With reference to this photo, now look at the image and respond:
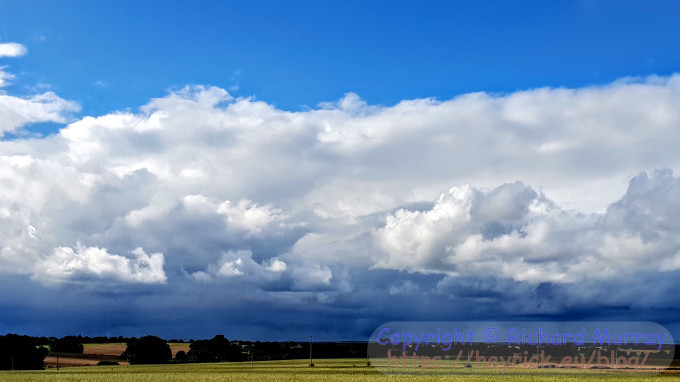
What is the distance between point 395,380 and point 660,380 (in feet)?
136

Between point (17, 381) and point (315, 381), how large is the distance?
1880 inches

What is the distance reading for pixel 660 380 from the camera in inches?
3937

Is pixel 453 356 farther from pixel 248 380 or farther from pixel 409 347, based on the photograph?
pixel 248 380

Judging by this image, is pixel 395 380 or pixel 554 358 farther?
pixel 554 358

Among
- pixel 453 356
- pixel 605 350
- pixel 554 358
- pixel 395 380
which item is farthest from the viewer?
pixel 453 356

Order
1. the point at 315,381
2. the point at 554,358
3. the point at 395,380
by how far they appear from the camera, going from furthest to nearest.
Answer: the point at 554,358 < the point at 395,380 < the point at 315,381

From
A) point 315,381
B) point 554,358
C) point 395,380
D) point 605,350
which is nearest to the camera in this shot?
point 315,381

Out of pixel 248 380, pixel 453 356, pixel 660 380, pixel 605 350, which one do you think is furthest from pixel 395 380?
pixel 453 356

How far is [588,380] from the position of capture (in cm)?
10344

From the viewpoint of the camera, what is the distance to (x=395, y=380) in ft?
337

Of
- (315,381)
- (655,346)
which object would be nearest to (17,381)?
(315,381)

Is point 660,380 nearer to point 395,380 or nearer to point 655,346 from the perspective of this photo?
point 655,346

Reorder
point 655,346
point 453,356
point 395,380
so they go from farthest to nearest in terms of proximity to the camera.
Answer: point 453,356
point 655,346
point 395,380

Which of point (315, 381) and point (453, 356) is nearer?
point (315, 381)
